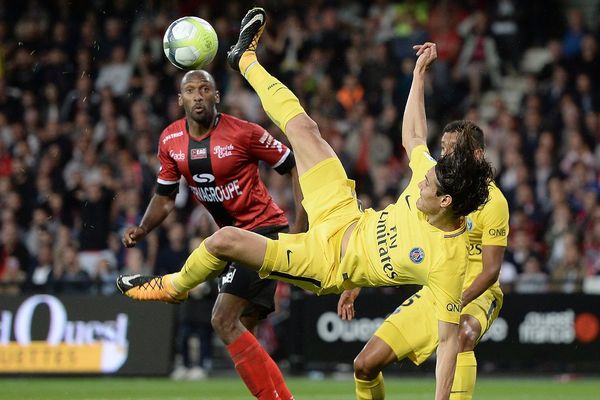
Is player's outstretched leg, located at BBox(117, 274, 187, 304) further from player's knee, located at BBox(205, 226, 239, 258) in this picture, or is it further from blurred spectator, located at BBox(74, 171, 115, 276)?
blurred spectator, located at BBox(74, 171, 115, 276)

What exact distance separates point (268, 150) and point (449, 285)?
2360 mm

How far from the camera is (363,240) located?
25.0 ft

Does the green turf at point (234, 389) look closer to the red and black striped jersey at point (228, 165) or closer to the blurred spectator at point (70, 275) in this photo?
the blurred spectator at point (70, 275)

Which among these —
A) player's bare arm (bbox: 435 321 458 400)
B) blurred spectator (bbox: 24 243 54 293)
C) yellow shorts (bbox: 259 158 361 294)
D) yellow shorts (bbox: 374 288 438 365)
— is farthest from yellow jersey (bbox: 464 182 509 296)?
blurred spectator (bbox: 24 243 54 293)

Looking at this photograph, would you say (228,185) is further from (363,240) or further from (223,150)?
(363,240)

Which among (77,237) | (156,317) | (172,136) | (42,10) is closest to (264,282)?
(172,136)

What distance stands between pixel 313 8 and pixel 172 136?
1089 cm

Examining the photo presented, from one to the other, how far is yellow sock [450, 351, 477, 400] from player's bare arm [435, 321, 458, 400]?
1.25 m

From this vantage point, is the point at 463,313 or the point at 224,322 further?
the point at 224,322

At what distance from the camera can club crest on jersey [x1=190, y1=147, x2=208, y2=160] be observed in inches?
355

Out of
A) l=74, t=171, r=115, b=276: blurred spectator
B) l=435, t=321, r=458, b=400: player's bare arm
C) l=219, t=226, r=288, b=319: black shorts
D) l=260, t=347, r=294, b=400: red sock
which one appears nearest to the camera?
l=435, t=321, r=458, b=400: player's bare arm

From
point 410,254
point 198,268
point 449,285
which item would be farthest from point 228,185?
point 449,285

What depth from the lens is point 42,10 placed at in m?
20.6

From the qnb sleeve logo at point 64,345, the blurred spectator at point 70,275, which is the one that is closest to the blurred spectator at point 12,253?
the blurred spectator at point 70,275
